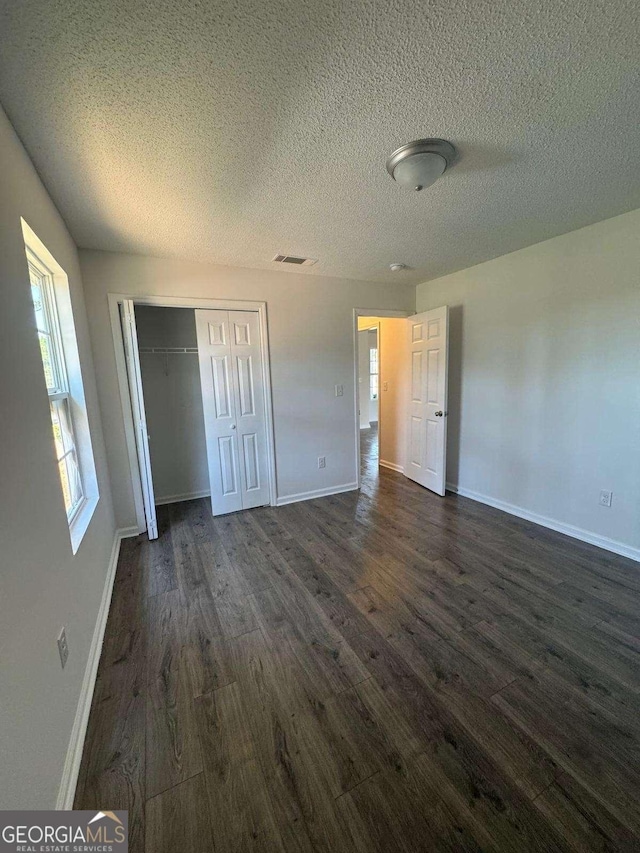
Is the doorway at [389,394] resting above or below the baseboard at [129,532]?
above

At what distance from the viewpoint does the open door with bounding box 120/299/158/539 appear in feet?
9.02

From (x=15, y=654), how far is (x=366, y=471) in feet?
13.6

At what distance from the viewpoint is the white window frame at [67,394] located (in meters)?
1.92

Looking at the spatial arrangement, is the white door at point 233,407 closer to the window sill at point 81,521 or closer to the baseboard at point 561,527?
the window sill at point 81,521

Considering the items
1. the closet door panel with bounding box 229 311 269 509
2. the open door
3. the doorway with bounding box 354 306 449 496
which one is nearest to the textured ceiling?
the open door

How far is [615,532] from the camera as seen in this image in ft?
8.26

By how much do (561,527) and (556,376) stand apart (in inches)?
50.8

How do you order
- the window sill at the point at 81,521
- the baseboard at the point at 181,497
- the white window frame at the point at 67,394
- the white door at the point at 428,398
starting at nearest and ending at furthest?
the window sill at the point at 81,521 → the white window frame at the point at 67,394 → the white door at the point at 428,398 → the baseboard at the point at 181,497

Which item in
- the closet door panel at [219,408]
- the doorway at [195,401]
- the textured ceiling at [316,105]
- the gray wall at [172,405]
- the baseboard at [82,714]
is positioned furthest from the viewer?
the gray wall at [172,405]

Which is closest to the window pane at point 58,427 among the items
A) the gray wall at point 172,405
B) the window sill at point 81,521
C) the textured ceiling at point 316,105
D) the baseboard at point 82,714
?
the window sill at point 81,521

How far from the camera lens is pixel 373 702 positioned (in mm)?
1438

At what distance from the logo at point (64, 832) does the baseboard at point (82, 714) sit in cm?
10

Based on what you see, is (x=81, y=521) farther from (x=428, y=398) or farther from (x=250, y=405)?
(x=428, y=398)

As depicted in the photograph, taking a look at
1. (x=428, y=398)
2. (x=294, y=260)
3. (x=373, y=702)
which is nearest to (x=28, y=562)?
(x=373, y=702)
